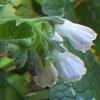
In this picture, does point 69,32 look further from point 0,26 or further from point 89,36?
point 0,26

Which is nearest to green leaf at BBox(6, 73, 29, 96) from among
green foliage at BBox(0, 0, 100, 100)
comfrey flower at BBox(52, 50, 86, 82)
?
green foliage at BBox(0, 0, 100, 100)

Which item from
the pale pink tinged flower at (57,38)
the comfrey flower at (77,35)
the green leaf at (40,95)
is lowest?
the green leaf at (40,95)

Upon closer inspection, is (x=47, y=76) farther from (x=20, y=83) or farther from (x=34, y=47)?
(x=20, y=83)

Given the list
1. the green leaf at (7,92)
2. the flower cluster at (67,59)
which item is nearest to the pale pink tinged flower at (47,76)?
the flower cluster at (67,59)

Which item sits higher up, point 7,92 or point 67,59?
point 67,59

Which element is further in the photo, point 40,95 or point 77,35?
point 40,95

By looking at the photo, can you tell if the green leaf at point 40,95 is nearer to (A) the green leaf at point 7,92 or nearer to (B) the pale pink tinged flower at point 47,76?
(A) the green leaf at point 7,92

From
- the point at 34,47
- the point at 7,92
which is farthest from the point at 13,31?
the point at 7,92
